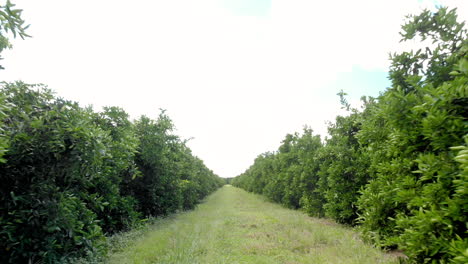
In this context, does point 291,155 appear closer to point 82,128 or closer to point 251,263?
point 251,263

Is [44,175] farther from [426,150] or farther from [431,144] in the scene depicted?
[426,150]

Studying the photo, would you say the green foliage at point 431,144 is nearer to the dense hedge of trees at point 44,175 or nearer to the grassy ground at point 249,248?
the grassy ground at point 249,248

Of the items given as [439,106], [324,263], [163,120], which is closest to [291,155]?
[163,120]

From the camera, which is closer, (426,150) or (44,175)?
(426,150)

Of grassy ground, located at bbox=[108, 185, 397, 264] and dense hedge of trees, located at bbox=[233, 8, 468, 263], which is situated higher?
dense hedge of trees, located at bbox=[233, 8, 468, 263]

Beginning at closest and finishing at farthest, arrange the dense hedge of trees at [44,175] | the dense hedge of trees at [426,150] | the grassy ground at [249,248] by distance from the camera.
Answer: the dense hedge of trees at [426,150], the dense hedge of trees at [44,175], the grassy ground at [249,248]

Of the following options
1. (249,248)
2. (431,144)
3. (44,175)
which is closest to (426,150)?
(431,144)

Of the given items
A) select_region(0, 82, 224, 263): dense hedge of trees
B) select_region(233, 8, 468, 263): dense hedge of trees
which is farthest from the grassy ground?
select_region(0, 82, 224, 263): dense hedge of trees

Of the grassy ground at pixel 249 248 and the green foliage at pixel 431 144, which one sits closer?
the green foliage at pixel 431 144

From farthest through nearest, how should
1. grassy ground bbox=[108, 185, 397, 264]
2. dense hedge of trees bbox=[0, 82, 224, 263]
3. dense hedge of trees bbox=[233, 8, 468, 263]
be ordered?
grassy ground bbox=[108, 185, 397, 264]
dense hedge of trees bbox=[0, 82, 224, 263]
dense hedge of trees bbox=[233, 8, 468, 263]

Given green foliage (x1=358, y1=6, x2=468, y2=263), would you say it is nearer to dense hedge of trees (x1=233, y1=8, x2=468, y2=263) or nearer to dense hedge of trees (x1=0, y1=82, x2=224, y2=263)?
dense hedge of trees (x1=233, y1=8, x2=468, y2=263)

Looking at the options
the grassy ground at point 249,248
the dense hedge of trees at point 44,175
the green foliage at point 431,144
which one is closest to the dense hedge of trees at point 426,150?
the green foliage at point 431,144

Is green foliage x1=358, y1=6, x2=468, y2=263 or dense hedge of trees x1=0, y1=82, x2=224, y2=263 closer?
green foliage x1=358, y1=6, x2=468, y2=263

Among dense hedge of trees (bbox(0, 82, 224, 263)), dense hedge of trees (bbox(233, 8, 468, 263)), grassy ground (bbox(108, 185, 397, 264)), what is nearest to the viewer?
dense hedge of trees (bbox(233, 8, 468, 263))
